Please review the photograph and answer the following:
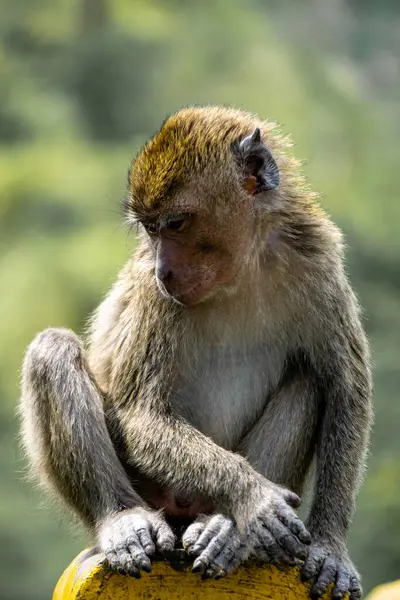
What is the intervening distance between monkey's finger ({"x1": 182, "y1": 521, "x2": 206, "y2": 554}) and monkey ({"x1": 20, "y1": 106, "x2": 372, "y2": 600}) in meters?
0.14

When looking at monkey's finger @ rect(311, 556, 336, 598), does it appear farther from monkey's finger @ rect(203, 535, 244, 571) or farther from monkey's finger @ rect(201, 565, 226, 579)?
monkey's finger @ rect(201, 565, 226, 579)

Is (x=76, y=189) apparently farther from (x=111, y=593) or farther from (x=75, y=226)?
(x=111, y=593)

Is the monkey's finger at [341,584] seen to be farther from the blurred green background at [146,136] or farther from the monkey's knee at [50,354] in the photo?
the blurred green background at [146,136]

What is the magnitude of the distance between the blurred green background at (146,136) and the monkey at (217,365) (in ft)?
22.8

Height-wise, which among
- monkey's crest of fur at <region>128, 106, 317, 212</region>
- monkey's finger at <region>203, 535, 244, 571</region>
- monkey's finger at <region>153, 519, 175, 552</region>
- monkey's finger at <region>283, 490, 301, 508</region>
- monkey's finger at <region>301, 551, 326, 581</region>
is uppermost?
monkey's crest of fur at <region>128, 106, 317, 212</region>

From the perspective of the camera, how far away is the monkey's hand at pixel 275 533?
4949 millimetres

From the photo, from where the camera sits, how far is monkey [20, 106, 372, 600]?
215 inches

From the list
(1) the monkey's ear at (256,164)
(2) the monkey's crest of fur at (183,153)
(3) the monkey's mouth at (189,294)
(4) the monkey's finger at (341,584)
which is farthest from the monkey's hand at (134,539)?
(1) the monkey's ear at (256,164)

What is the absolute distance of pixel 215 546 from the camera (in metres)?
4.85

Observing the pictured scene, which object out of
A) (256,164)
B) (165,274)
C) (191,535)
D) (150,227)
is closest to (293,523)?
(191,535)

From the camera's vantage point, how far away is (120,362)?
19.2 feet

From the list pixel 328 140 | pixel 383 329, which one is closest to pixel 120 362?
pixel 383 329

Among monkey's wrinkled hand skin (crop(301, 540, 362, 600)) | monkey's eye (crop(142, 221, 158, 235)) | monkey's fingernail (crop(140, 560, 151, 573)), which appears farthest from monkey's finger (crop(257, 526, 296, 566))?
monkey's eye (crop(142, 221, 158, 235))

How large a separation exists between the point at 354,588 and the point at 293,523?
0.60m
